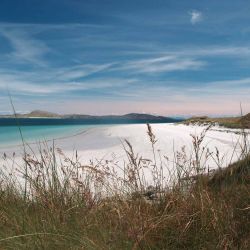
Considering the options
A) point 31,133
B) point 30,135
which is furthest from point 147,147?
point 31,133

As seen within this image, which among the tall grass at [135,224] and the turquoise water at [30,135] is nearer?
the tall grass at [135,224]

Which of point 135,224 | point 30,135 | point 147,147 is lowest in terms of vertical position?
point 147,147

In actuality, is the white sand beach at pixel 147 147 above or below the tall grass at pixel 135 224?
below

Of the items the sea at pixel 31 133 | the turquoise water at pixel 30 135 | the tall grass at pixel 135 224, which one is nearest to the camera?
the tall grass at pixel 135 224

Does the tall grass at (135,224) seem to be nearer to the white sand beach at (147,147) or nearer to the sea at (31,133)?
the sea at (31,133)

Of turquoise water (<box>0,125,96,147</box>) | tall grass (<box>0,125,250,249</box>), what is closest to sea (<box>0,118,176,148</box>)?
turquoise water (<box>0,125,96,147</box>)

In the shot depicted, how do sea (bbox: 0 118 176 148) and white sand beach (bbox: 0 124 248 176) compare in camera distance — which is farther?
sea (bbox: 0 118 176 148)

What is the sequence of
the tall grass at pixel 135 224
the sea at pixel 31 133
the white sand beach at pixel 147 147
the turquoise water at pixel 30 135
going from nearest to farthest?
the tall grass at pixel 135 224, the white sand beach at pixel 147 147, the sea at pixel 31 133, the turquoise water at pixel 30 135

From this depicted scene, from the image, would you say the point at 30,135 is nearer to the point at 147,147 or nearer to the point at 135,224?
the point at 147,147

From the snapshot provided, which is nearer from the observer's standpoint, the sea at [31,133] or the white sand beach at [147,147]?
the white sand beach at [147,147]

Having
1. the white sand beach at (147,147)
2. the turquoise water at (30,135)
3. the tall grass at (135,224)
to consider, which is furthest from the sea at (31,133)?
the white sand beach at (147,147)

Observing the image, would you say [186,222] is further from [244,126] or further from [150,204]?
[244,126]

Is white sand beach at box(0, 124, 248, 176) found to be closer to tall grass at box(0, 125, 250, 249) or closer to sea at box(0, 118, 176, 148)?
sea at box(0, 118, 176, 148)

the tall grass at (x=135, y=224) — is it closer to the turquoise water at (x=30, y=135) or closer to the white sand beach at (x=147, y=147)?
the white sand beach at (x=147, y=147)
